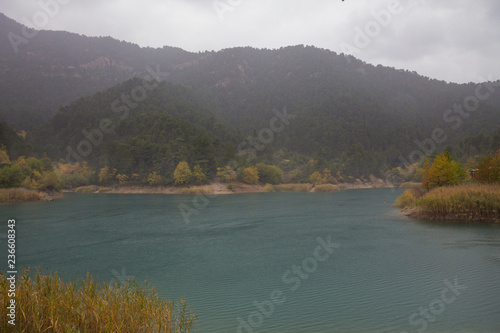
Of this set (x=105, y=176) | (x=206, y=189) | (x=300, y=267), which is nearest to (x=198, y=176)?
(x=206, y=189)

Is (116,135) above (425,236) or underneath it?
above

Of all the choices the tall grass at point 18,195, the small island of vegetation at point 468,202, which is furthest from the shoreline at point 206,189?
the small island of vegetation at point 468,202

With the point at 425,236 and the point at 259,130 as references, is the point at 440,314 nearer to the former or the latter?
the point at 425,236

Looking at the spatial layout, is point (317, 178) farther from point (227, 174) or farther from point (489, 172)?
point (489, 172)

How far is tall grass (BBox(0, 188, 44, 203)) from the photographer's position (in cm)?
6461

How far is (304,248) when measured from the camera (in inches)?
1061

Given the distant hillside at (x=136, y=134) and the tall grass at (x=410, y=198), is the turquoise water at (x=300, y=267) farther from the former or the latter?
the distant hillside at (x=136, y=134)

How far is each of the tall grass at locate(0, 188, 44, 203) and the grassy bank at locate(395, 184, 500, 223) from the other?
7093 centimetres

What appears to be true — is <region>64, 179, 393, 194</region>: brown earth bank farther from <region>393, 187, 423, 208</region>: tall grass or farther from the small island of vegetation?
the small island of vegetation

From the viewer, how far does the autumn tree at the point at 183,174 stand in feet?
330

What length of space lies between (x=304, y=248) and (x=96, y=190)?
101m

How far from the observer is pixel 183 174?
331 ft

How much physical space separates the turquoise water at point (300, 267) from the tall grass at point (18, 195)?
29.1 m

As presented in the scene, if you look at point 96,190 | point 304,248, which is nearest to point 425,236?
point 304,248
